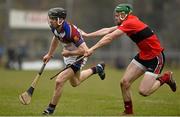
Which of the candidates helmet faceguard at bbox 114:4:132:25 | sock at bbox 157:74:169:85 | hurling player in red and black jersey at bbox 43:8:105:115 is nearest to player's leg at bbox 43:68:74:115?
hurling player in red and black jersey at bbox 43:8:105:115

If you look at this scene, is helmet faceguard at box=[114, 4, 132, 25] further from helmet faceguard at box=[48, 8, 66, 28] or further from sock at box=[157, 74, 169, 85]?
sock at box=[157, 74, 169, 85]

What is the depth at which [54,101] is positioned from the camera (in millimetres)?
13688

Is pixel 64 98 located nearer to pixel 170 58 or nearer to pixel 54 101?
pixel 54 101

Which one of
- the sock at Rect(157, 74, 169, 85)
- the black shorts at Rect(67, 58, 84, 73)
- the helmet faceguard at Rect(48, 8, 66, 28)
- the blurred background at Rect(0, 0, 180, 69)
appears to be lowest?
the blurred background at Rect(0, 0, 180, 69)

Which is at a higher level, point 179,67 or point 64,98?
point 64,98

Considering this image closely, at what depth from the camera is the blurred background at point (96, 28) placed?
4631cm

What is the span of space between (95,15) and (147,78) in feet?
116

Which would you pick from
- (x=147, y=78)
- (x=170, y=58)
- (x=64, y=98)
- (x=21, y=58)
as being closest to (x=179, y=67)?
(x=170, y=58)

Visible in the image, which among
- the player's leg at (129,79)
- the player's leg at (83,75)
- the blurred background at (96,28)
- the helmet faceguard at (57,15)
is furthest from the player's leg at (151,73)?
the blurred background at (96,28)

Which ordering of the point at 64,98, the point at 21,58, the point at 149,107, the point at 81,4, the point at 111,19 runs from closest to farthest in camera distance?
the point at 149,107 < the point at 64,98 < the point at 21,58 < the point at 111,19 < the point at 81,4

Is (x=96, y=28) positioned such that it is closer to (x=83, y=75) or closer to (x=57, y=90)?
(x=83, y=75)

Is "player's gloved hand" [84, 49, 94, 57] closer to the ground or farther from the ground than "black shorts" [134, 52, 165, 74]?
farther from the ground

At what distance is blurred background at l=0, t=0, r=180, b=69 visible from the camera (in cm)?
4631

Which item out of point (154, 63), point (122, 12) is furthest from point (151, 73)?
point (122, 12)
